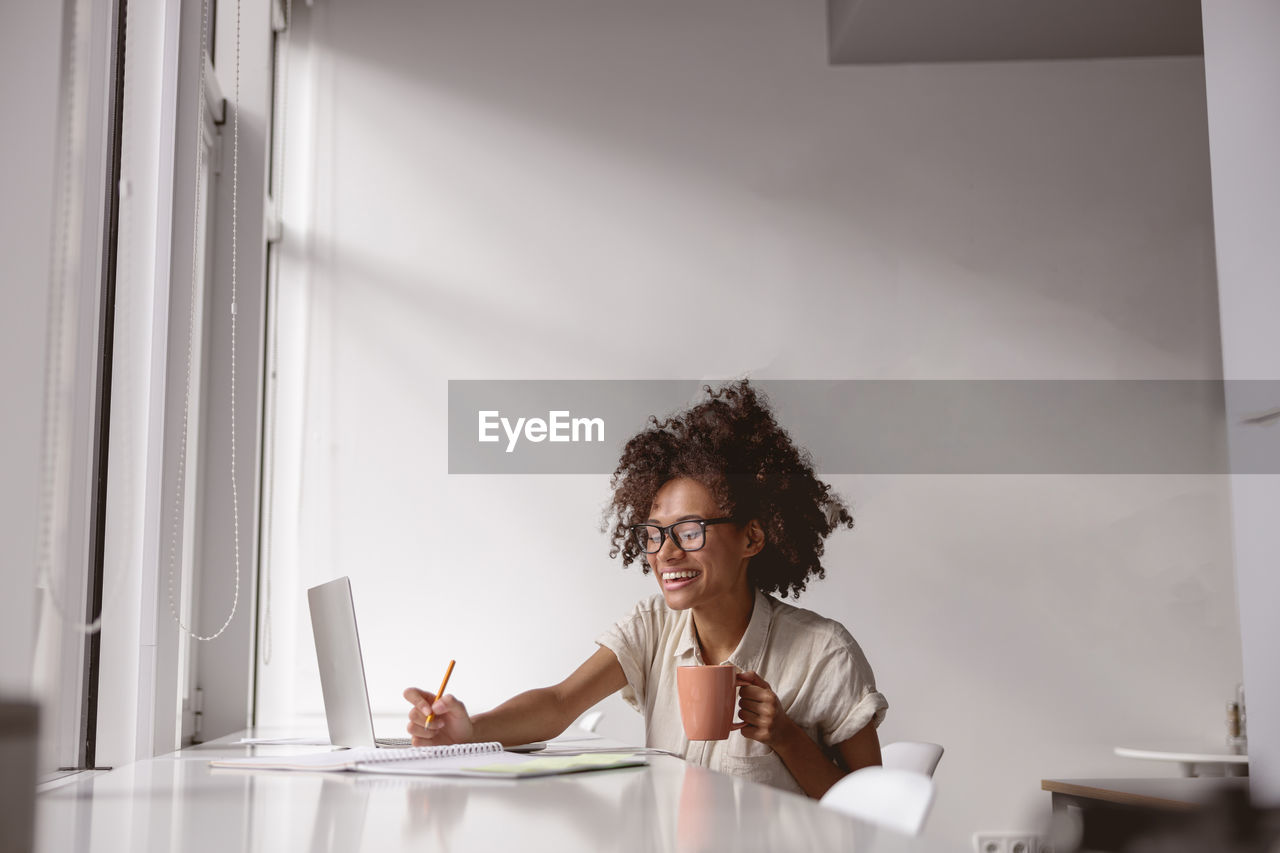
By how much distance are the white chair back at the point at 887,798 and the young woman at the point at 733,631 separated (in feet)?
2.29

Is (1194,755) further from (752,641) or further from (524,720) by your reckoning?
(524,720)

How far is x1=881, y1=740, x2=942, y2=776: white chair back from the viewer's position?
1.12m

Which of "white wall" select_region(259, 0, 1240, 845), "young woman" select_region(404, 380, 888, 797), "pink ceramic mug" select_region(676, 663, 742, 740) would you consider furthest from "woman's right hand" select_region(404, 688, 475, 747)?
"white wall" select_region(259, 0, 1240, 845)

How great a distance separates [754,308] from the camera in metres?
2.92

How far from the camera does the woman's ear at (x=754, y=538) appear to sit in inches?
78.8

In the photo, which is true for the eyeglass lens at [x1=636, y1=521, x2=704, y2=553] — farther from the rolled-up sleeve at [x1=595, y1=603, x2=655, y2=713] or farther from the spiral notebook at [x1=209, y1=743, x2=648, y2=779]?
the spiral notebook at [x1=209, y1=743, x2=648, y2=779]

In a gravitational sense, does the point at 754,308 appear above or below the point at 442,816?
above

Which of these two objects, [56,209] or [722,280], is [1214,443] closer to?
[722,280]

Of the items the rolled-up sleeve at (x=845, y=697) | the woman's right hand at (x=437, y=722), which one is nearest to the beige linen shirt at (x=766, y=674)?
the rolled-up sleeve at (x=845, y=697)

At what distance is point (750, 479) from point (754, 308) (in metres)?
1.01

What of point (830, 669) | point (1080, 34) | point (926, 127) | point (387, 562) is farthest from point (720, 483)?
point (1080, 34)

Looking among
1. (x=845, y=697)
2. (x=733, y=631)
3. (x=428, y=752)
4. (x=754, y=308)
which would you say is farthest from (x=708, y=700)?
(x=754, y=308)

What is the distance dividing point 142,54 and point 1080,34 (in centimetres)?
237

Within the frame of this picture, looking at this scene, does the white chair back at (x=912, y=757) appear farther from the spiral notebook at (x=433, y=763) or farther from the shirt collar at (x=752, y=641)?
the shirt collar at (x=752, y=641)
